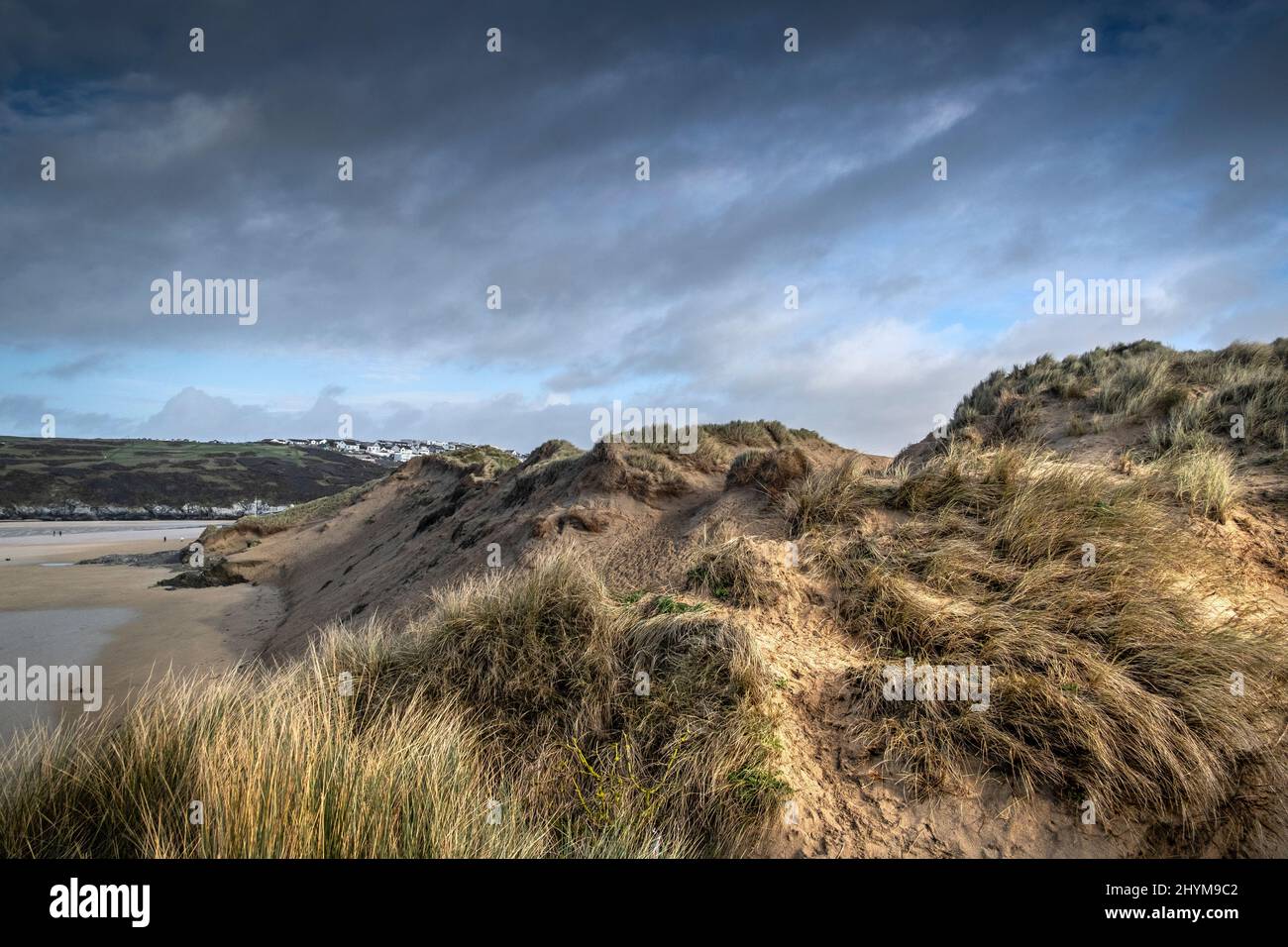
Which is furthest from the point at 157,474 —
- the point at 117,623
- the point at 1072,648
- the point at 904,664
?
the point at 1072,648

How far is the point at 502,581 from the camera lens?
6.55 metres

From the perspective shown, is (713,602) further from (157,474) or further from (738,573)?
(157,474)

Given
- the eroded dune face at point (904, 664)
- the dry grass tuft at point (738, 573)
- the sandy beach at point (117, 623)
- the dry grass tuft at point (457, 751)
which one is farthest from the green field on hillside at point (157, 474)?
the dry grass tuft at point (738, 573)

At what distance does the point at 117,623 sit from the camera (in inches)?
596

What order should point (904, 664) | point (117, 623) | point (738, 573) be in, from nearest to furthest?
point (904, 664), point (738, 573), point (117, 623)

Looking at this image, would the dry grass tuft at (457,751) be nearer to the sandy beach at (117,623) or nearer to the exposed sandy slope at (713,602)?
the exposed sandy slope at (713,602)

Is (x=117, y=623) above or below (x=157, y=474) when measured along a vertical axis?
below

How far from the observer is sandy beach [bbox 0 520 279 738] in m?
11.1

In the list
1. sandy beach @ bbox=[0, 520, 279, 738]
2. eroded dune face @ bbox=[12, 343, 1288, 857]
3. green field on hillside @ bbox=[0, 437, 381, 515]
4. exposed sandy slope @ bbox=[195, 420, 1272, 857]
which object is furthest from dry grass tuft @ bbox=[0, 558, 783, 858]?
green field on hillside @ bbox=[0, 437, 381, 515]

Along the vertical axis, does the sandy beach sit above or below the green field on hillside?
below

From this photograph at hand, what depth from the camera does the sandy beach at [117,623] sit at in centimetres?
1105

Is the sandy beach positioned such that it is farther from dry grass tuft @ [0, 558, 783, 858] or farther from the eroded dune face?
the eroded dune face

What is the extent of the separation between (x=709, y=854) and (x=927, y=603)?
9.39 feet

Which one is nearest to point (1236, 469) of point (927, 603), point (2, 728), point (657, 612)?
point (927, 603)
